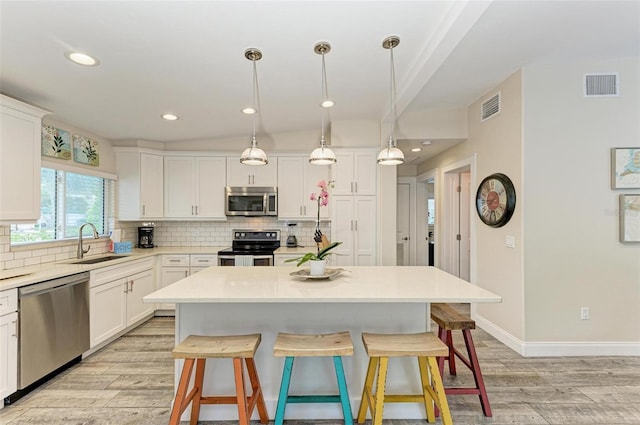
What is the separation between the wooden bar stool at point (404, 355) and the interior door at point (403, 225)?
4.17 meters

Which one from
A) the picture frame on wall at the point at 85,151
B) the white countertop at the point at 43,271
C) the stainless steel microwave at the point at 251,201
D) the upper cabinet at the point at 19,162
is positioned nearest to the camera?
the white countertop at the point at 43,271

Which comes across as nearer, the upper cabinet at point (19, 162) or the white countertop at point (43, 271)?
the white countertop at point (43, 271)

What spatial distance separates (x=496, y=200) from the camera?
132 inches

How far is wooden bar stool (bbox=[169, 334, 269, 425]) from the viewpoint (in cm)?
171

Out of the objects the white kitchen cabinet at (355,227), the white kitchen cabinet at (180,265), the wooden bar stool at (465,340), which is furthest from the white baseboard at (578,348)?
the white kitchen cabinet at (180,265)

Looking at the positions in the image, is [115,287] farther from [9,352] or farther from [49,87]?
[49,87]

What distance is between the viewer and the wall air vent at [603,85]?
9.73 feet

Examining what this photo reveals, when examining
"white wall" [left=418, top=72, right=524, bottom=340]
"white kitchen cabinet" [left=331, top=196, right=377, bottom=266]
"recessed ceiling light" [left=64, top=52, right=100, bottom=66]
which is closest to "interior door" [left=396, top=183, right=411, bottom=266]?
"white kitchen cabinet" [left=331, top=196, right=377, bottom=266]

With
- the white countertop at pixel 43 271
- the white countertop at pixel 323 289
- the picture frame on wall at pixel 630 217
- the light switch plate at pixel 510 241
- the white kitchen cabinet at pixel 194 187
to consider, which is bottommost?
the white countertop at pixel 43 271

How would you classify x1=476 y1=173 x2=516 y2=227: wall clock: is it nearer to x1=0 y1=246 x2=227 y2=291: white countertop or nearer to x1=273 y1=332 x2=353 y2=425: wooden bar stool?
x1=273 y1=332 x2=353 y2=425: wooden bar stool

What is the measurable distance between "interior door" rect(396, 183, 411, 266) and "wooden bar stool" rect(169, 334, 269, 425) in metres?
4.60

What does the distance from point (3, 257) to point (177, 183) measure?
7.13ft

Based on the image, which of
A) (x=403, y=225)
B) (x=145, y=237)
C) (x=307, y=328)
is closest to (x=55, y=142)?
(x=145, y=237)

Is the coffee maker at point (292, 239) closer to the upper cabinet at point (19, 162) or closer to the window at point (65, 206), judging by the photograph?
the window at point (65, 206)
